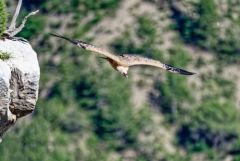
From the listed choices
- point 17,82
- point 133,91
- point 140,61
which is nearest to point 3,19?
point 17,82

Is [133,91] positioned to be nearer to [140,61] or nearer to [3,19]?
[140,61]

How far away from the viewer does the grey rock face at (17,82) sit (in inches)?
1538

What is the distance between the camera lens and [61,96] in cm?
14150

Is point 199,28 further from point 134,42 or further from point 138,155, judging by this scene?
point 138,155

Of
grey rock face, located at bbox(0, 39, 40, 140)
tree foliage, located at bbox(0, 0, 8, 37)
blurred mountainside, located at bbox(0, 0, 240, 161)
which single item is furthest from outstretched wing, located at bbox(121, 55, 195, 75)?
blurred mountainside, located at bbox(0, 0, 240, 161)

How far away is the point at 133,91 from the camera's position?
13938 centimetres

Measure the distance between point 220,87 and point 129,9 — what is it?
604 inches

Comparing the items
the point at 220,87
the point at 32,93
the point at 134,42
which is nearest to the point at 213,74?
the point at 220,87

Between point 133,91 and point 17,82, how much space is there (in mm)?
99614

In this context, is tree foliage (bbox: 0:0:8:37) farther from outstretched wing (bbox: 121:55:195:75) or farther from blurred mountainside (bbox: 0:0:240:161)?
blurred mountainside (bbox: 0:0:240:161)

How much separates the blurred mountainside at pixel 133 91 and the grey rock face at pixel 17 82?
306ft

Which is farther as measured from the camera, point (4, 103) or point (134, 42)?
point (134, 42)

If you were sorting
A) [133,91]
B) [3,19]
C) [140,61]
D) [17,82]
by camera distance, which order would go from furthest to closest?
1. [133,91]
2. [140,61]
3. [3,19]
4. [17,82]

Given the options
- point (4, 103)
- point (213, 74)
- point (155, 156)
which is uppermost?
point (4, 103)
